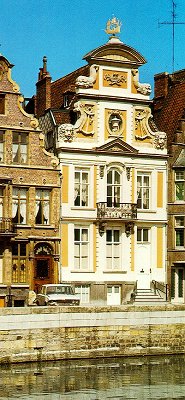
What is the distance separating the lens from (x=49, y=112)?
49.2m

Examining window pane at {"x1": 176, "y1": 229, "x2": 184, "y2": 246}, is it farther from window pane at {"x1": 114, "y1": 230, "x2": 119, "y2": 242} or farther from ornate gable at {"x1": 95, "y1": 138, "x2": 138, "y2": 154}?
ornate gable at {"x1": 95, "y1": 138, "x2": 138, "y2": 154}

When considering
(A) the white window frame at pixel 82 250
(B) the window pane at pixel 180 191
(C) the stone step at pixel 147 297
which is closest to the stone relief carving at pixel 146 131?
(B) the window pane at pixel 180 191

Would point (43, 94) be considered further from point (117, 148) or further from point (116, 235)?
point (116, 235)

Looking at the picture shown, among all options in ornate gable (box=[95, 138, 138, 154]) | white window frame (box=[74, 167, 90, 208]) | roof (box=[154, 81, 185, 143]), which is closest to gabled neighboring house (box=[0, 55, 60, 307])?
white window frame (box=[74, 167, 90, 208])

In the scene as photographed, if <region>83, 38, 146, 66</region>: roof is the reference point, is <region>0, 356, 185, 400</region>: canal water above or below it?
below

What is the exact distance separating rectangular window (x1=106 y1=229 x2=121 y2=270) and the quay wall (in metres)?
7.38

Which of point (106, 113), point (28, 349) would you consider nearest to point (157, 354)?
point (28, 349)

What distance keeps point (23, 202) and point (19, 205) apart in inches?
11.3

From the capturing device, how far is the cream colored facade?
47562 millimetres

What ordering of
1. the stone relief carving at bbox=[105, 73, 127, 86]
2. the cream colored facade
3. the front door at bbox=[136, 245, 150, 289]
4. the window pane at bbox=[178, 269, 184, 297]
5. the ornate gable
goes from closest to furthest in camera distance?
the cream colored facade
the ornate gable
the stone relief carving at bbox=[105, 73, 127, 86]
the front door at bbox=[136, 245, 150, 289]
the window pane at bbox=[178, 269, 184, 297]

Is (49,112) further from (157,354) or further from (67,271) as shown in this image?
(157,354)

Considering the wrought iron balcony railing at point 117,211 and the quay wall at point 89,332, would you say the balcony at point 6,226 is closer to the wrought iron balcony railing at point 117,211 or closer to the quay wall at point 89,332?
the wrought iron balcony railing at point 117,211

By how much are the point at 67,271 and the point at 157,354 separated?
7856mm

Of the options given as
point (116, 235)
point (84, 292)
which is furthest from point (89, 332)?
point (116, 235)
